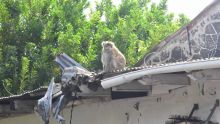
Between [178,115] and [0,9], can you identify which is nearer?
[178,115]

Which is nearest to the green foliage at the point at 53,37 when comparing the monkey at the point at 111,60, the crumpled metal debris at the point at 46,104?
the monkey at the point at 111,60

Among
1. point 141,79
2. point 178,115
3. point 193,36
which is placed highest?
point 193,36

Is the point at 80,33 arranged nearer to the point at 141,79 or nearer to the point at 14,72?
the point at 14,72

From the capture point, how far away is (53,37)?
1617cm

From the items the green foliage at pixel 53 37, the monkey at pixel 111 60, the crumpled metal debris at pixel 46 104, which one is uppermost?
the green foliage at pixel 53 37

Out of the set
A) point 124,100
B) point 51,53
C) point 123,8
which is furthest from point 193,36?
point 123,8

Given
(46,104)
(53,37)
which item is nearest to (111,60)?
(46,104)

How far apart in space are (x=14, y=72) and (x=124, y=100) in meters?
7.36

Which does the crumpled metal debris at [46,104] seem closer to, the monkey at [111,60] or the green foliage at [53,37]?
the monkey at [111,60]

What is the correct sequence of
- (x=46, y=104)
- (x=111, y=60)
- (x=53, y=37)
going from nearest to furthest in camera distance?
1. (x=46, y=104)
2. (x=111, y=60)
3. (x=53, y=37)

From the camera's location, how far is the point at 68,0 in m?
17.0

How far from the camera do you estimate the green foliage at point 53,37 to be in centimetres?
1494

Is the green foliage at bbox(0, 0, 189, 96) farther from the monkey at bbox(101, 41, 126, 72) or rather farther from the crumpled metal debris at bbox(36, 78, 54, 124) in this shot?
the crumpled metal debris at bbox(36, 78, 54, 124)

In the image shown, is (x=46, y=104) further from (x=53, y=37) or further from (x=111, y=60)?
(x=53, y=37)
